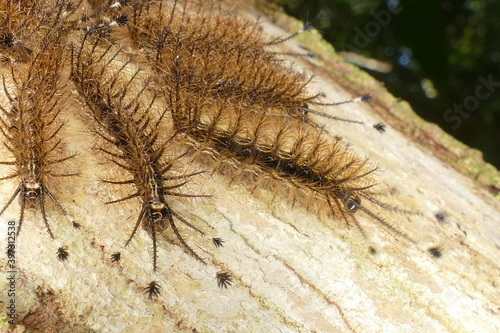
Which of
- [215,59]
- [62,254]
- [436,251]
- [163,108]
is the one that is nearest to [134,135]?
[163,108]

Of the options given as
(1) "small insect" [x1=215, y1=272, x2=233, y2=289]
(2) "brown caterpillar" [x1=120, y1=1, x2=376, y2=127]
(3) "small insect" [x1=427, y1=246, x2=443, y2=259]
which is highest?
(2) "brown caterpillar" [x1=120, y1=1, x2=376, y2=127]

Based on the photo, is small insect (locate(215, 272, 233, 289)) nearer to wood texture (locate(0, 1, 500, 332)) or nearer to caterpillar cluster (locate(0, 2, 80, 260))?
wood texture (locate(0, 1, 500, 332))

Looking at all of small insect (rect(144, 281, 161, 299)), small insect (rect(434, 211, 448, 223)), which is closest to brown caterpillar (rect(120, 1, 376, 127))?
small insect (rect(434, 211, 448, 223))

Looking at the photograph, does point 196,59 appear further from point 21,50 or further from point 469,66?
point 469,66

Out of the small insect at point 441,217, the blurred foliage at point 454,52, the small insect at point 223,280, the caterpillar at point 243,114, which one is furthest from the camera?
the blurred foliage at point 454,52

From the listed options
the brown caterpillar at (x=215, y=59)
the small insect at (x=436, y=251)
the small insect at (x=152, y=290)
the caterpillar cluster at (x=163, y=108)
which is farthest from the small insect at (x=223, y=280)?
the small insect at (x=436, y=251)

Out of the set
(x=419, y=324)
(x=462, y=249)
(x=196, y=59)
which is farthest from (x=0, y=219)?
(x=462, y=249)

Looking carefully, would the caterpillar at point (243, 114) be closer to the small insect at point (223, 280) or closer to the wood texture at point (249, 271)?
the wood texture at point (249, 271)
